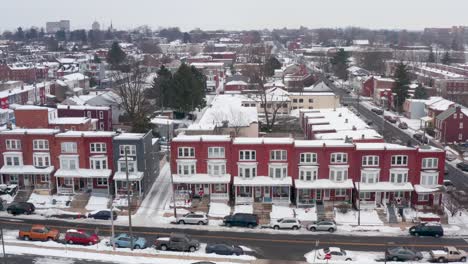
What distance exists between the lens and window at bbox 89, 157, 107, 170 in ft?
158

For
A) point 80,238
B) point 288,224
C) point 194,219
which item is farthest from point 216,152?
point 80,238

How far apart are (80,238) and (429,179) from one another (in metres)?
30.2

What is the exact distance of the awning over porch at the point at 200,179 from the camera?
45.8 m

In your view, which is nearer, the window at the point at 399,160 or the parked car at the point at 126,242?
the parked car at the point at 126,242

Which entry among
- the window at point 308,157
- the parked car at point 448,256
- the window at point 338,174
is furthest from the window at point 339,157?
the parked car at point 448,256

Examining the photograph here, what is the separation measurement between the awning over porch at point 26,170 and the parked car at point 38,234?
10.6 meters

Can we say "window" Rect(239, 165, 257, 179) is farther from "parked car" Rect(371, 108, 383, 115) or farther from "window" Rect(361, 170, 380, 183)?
"parked car" Rect(371, 108, 383, 115)

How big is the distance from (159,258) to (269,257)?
7.66 m

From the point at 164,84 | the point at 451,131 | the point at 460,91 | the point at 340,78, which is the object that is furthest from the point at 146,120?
the point at 340,78

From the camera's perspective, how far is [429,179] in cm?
4531

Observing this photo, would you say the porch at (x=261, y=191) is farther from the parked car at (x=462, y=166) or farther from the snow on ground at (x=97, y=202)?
the parked car at (x=462, y=166)

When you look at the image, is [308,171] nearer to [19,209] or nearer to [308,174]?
[308,174]

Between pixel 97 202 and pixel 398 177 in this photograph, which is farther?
pixel 97 202

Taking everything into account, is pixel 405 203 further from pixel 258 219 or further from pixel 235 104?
pixel 235 104
